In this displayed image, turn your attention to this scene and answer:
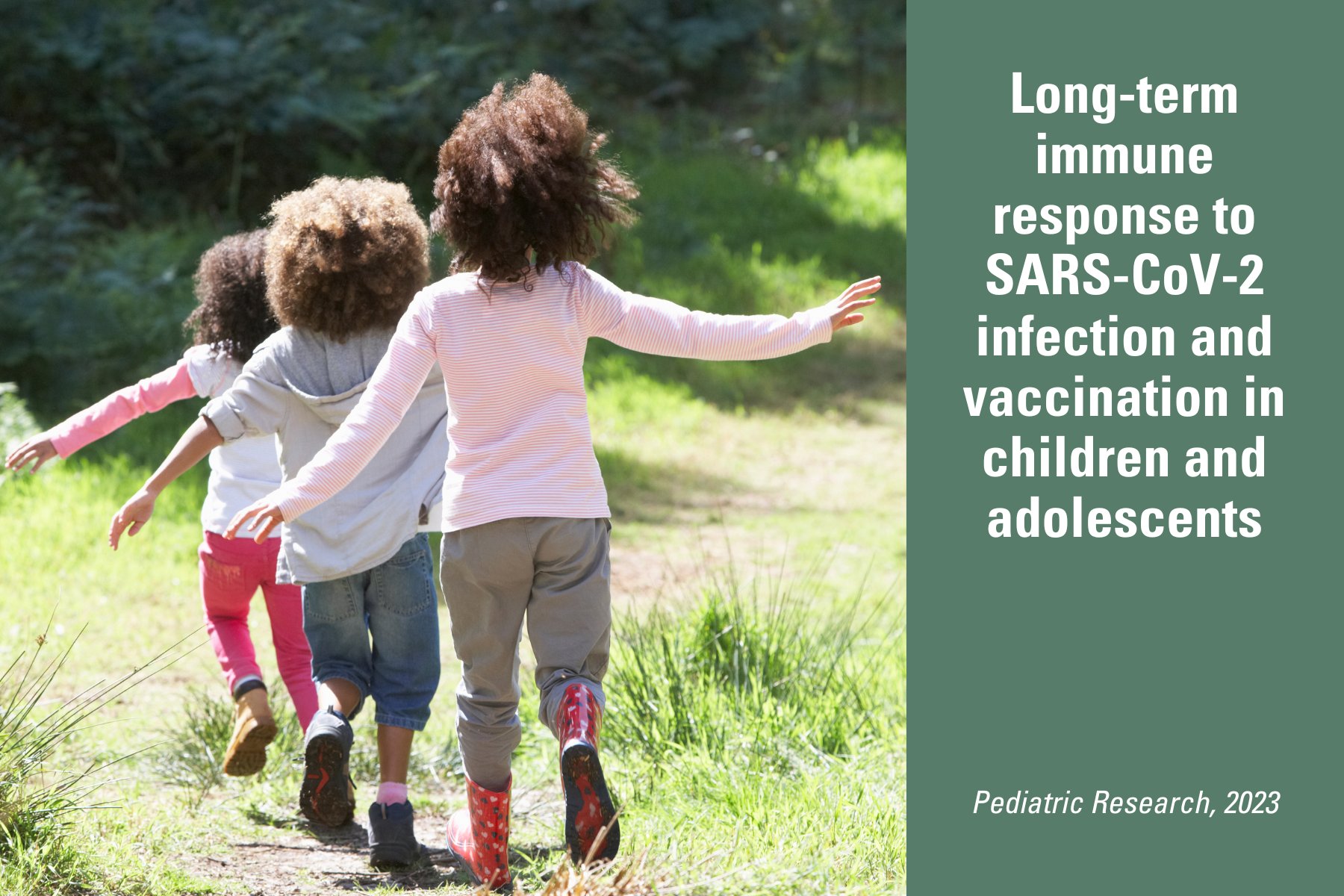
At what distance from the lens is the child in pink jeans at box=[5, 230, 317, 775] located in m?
3.92

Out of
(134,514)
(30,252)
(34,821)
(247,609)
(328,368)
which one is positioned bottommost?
(34,821)

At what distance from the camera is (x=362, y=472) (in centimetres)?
361

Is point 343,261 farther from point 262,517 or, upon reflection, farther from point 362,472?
point 262,517

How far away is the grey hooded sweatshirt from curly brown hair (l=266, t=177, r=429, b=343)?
0.06m

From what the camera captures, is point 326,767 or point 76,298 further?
point 76,298

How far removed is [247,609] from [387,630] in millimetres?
618

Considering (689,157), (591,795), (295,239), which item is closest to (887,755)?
(591,795)

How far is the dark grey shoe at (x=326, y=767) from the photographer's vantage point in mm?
3426

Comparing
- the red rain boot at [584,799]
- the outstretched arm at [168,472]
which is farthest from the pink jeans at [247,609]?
the red rain boot at [584,799]

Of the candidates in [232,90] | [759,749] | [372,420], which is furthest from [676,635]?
[232,90]

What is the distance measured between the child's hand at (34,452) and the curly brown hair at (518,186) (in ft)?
3.99
